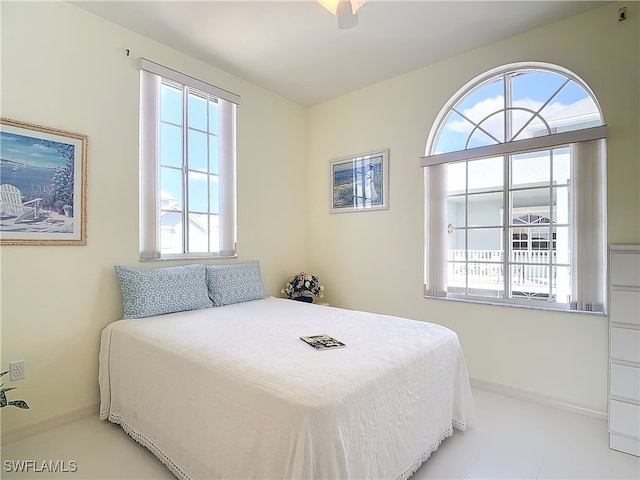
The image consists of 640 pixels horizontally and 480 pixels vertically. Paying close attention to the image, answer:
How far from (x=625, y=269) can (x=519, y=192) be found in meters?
0.92

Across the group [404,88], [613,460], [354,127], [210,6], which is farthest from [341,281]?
[210,6]

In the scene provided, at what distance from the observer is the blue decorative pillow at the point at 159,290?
91.7 inches

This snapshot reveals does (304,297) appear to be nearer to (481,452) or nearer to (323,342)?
(323,342)

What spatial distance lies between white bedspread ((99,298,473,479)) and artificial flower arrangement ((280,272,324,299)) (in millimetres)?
1235

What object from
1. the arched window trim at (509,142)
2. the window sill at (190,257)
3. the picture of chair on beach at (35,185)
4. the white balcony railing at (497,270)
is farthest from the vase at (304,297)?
the picture of chair on beach at (35,185)

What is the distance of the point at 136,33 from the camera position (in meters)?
2.59

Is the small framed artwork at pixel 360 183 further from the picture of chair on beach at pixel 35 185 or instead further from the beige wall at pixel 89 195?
the picture of chair on beach at pixel 35 185

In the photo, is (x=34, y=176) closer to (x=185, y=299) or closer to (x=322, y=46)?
(x=185, y=299)

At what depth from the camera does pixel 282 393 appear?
1.26m

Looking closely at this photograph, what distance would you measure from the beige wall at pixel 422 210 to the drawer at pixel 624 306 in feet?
0.92

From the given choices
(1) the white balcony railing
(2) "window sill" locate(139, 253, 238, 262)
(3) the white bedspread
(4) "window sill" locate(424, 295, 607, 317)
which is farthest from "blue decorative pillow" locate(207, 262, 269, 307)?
(1) the white balcony railing

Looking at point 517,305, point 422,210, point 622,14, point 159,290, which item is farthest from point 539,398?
point 159,290

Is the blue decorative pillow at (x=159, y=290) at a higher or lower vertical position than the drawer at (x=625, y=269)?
lower

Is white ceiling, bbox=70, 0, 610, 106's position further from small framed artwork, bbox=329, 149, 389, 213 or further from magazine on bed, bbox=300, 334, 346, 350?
magazine on bed, bbox=300, 334, 346, 350
